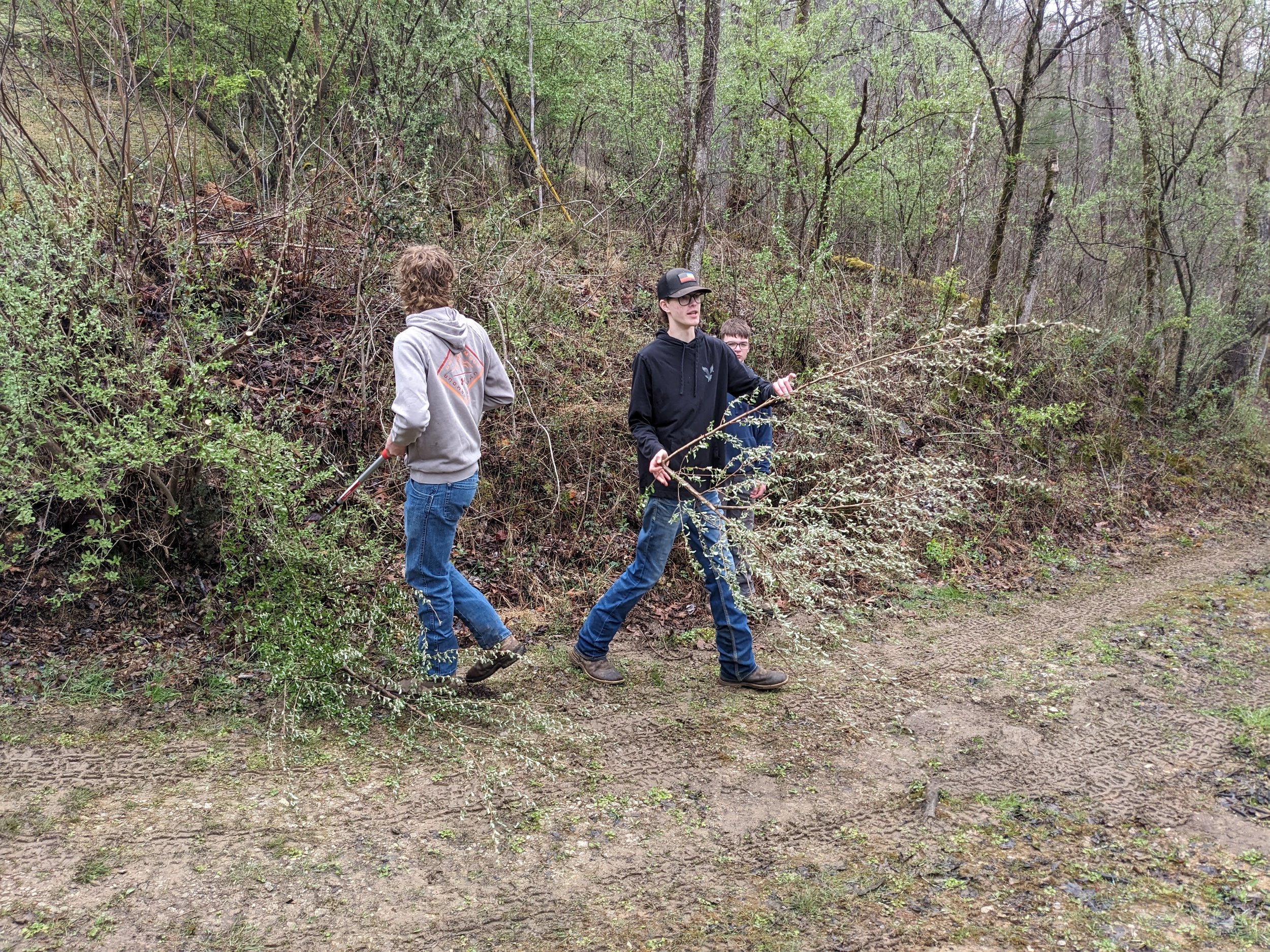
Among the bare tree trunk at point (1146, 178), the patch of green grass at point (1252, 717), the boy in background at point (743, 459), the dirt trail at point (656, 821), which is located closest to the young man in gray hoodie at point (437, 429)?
the dirt trail at point (656, 821)

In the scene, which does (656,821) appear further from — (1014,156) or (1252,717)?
(1014,156)

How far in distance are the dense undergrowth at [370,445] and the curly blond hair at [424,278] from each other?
112 centimetres

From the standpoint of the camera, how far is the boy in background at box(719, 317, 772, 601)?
4.09 meters

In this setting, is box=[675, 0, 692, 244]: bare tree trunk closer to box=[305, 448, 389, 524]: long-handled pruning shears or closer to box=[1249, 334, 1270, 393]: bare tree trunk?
box=[305, 448, 389, 524]: long-handled pruning shears

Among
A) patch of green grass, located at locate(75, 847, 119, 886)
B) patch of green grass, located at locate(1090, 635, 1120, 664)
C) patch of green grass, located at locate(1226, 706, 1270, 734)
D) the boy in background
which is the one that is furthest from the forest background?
patch of green grass, located at locate(1226, 706, 1270, 734)

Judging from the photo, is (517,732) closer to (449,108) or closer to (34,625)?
(34,625)

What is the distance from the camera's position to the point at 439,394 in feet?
11.8

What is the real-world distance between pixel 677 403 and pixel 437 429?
4.22 feet

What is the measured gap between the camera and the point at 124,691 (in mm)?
3918

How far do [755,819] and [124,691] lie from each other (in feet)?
10.2

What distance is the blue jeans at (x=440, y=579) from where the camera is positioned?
12.1ft

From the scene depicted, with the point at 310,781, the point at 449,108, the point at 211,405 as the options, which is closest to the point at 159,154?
the point at 211,405

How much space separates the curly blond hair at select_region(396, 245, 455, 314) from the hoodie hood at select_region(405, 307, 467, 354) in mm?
41

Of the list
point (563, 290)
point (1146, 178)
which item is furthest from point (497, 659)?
point (1146, 178)
